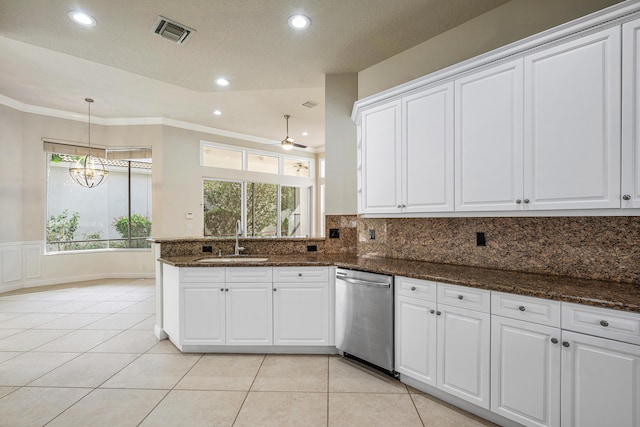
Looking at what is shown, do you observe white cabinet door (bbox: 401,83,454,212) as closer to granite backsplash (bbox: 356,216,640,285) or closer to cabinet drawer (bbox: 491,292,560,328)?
granite backsplash (bbox: 356,216,640,285)

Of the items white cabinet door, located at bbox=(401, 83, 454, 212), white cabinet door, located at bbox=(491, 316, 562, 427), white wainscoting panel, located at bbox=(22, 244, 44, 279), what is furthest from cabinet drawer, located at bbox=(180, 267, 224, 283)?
white wainscoting panel, located at bbox=(22, 244, 44, 279)

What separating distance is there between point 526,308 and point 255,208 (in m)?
6.87

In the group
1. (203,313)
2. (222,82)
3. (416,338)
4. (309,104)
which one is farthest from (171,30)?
(416,338)

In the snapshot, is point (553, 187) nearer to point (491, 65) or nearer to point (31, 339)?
point (491, 65)

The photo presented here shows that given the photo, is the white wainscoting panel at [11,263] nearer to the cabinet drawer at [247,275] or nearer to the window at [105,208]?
the window at [105,208]

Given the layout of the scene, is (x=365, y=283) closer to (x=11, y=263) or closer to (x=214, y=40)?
(x=214, y=40)

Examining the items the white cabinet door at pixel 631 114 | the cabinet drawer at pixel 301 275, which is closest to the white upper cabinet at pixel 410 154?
the cabinet drawer at pixel 301 275

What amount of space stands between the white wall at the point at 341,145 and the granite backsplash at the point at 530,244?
1.99 feet

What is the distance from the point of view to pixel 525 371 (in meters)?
1.73

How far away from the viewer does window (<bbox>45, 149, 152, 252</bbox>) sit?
6.06 meters

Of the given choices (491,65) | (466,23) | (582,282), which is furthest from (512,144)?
(466,23)

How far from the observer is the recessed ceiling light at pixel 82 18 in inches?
96.9

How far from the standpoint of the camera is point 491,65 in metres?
2.19

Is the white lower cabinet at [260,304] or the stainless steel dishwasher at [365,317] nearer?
the stainless steel dishwasher at [365,317]
